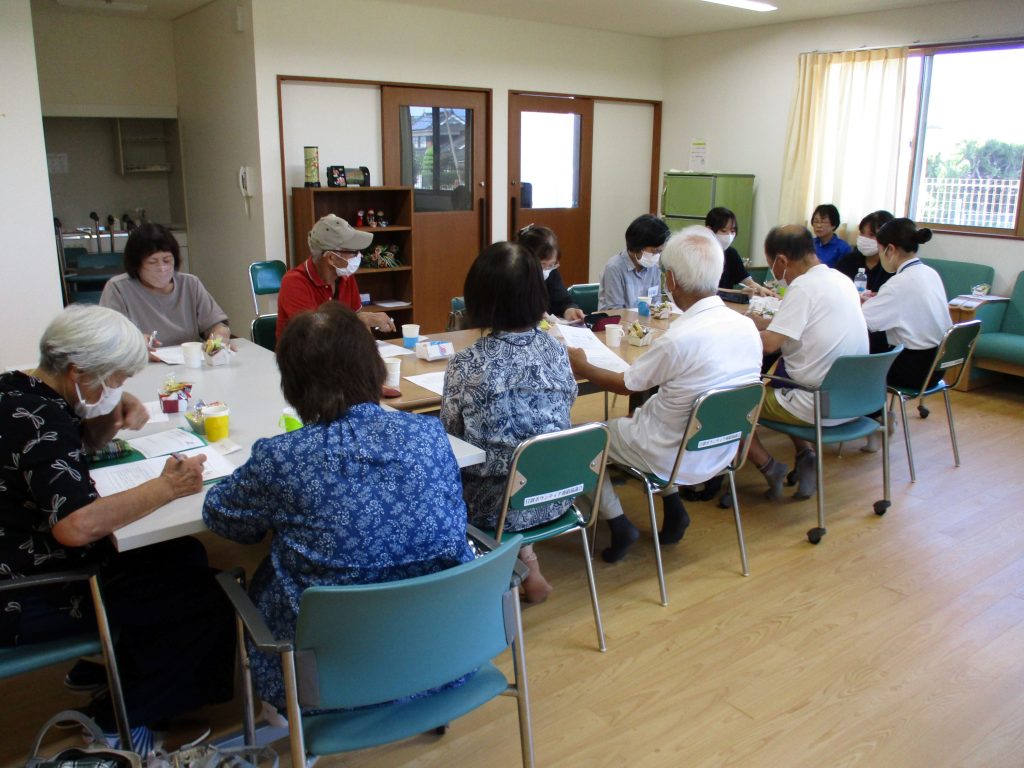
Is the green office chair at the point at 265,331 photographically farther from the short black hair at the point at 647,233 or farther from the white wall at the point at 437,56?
the white wall at the point at 437,56

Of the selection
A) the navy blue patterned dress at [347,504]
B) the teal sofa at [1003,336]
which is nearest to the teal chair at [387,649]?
the navy blue patterned dress at [347,504]

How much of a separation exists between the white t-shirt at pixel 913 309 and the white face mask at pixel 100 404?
3.51m

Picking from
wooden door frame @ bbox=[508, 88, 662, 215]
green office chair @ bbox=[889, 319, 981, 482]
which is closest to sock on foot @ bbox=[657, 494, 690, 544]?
green office chair @ bbox=[889, 319, 981, 482]

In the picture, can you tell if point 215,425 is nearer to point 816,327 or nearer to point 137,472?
point 137,472

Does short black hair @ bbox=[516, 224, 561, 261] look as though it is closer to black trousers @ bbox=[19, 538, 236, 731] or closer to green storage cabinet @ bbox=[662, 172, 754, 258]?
black trousers @ bbox=[19, 538, 236, 731]

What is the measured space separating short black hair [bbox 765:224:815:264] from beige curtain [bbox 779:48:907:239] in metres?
3.33

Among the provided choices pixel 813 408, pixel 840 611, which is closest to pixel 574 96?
pixel 813 408

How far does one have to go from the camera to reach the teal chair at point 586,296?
16.3 ft

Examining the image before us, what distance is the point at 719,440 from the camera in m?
2.95

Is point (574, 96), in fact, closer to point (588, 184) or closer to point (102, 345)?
point (588, 184)

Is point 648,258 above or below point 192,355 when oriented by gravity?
above

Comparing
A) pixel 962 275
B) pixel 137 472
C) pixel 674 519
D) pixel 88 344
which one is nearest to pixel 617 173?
pixel 962 275

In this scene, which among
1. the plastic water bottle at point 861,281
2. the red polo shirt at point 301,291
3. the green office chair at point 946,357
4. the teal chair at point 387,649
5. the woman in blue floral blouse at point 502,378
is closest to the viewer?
the teal chair at point 387,649

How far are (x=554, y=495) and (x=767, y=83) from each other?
612 centimetres
